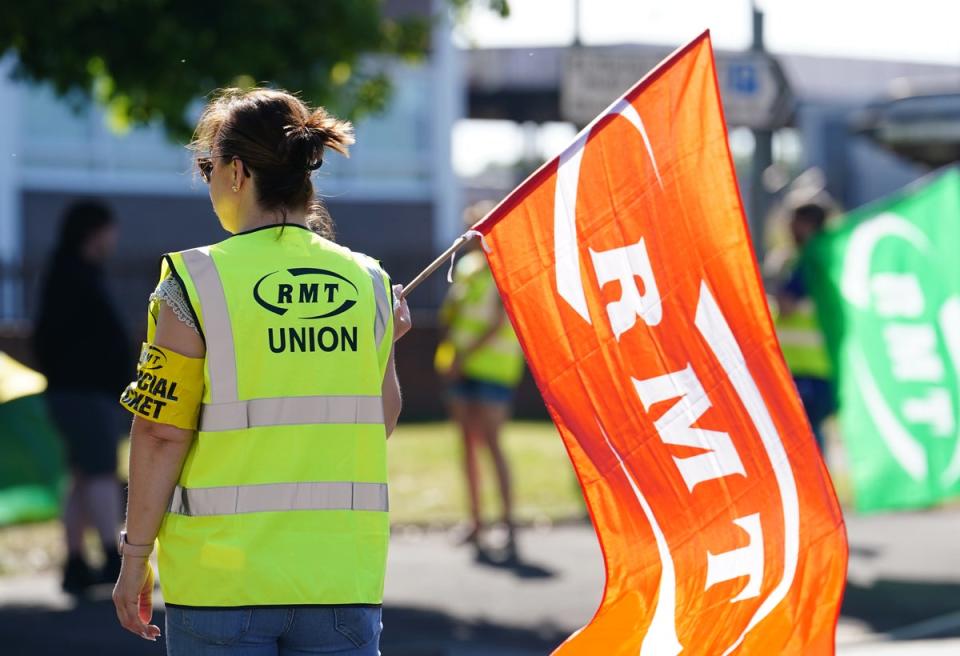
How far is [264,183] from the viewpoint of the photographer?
312cm

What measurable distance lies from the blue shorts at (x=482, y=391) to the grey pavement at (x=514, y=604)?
2.99ft

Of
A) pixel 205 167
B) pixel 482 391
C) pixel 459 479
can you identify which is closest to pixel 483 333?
pixel 482 391

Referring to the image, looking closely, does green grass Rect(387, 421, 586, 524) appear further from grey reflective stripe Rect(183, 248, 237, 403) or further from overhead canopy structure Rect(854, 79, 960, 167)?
grey reflective stripe Rect(183, 248, 237, 403)

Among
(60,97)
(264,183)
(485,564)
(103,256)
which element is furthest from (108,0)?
(264,183)

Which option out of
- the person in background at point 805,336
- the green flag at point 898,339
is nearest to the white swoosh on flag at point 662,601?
the green flag at point 898,339

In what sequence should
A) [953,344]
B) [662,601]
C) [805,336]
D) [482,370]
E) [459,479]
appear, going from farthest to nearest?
[459,479], [482,370], [805,336], [953,344], [662,601]

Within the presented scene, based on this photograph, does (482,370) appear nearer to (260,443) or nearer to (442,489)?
(442,489)

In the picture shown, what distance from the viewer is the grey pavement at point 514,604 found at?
6777mm

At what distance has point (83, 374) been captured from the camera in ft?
25.1

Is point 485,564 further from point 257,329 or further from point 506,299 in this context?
point 257,329

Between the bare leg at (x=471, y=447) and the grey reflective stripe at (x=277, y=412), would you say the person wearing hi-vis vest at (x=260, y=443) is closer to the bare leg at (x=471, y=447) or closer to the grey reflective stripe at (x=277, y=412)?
the grey reflective stripe at (x=277, y=412)

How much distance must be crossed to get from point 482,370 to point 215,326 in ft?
19.1

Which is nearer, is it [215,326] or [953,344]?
[215,326]

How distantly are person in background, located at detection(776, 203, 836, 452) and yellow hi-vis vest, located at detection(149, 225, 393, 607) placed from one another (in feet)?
18.5
